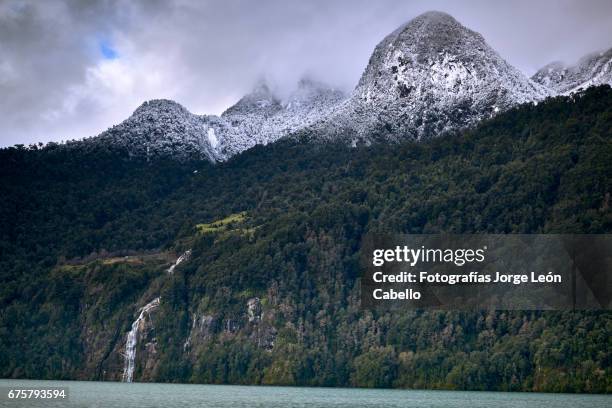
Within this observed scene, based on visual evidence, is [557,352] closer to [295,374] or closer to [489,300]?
[489,300]

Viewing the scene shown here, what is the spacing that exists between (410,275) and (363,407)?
75.7 metres

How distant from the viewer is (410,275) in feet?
653

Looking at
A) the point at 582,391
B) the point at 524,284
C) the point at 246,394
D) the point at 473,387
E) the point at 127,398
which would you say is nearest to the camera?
the point at 127,398

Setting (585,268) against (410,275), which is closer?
(585,268)

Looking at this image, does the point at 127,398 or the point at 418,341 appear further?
the point at 418,341

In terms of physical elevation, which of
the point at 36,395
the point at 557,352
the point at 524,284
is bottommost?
the point at 36,395

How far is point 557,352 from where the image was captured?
172 metres

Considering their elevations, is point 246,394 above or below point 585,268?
below

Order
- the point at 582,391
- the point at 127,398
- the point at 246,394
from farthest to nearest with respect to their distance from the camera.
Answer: the point at 582,391
the point at 246,394
the point at 127,398

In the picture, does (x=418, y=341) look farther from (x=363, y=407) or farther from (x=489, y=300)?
(x=363, y=407)

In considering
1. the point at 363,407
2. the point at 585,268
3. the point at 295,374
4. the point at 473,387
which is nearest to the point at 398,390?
the point at 473,387

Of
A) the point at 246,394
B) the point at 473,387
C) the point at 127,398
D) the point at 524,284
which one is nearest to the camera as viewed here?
the point at 127,398

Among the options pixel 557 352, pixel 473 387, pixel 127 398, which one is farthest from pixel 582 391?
pixel 127 398

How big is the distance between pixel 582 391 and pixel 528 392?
29.6 ft
